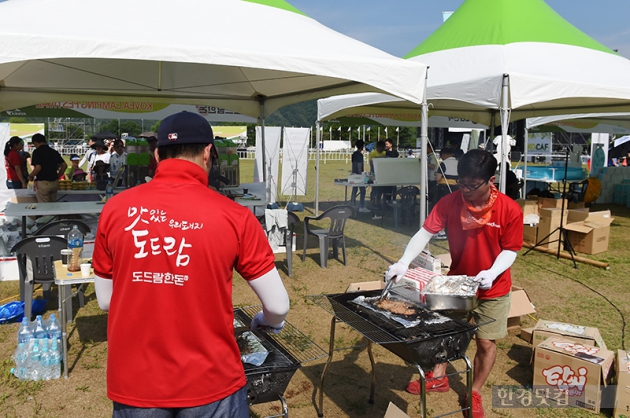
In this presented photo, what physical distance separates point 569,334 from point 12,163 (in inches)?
479

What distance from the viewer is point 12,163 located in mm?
11961

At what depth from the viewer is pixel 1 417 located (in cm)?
349

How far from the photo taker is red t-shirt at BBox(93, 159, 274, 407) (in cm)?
158

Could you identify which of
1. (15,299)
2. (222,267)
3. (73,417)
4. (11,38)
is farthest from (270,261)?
(15,299)

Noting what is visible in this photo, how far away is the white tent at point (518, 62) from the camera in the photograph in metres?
6.88

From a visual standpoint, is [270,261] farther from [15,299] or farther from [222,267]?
[15,299]

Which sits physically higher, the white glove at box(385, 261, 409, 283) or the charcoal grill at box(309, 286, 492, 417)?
the white glove at box(385, 261, 409, 283)

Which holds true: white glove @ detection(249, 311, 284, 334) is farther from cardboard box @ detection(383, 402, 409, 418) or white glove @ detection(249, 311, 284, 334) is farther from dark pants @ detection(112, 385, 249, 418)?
cardboard box @ detection(383, 402, 409, 418)

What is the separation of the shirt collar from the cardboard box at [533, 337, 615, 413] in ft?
10.6

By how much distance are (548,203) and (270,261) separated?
28.5 ft

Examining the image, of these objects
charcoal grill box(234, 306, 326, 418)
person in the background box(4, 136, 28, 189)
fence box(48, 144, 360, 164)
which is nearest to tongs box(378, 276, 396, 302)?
charcoal grill box(234, 306, 326, 418)

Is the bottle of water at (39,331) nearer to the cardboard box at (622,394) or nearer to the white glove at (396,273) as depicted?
the white glove at (396,273)

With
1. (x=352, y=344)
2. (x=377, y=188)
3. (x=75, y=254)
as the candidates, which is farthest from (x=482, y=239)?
(x=377, y=188)

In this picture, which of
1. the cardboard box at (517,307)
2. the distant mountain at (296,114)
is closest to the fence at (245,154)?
the distant mountain at (296,114)
